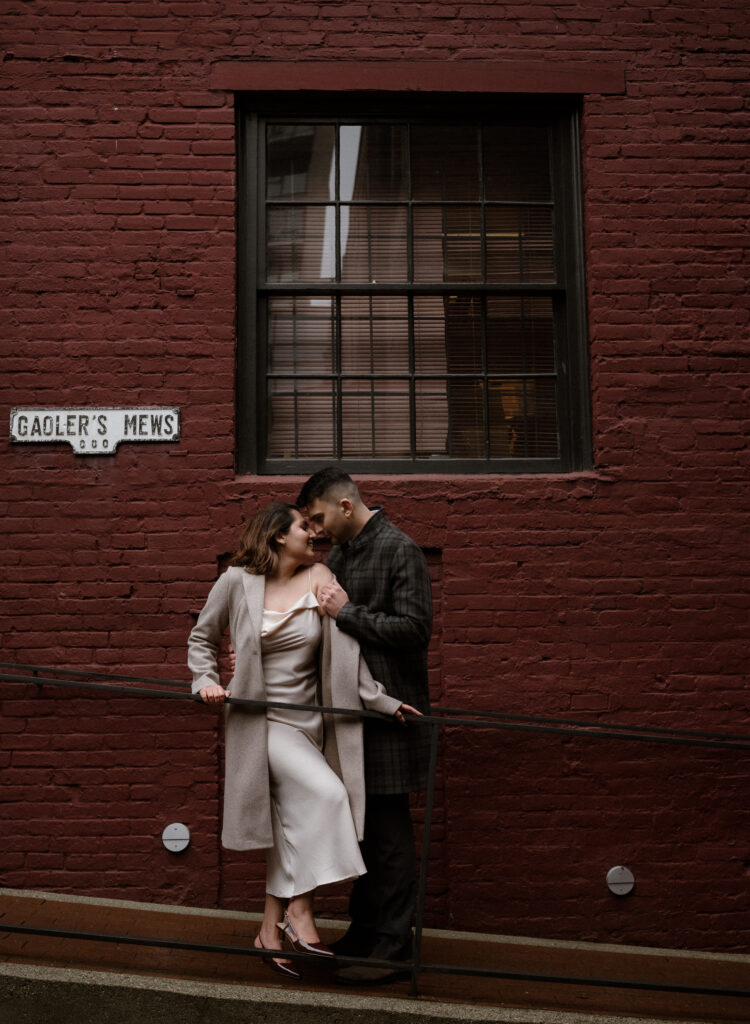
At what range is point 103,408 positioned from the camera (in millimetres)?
4832

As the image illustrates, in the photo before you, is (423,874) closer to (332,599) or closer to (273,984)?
(273,984)

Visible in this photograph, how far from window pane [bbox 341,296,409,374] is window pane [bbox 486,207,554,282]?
1.88 feet

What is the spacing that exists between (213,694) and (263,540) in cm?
62

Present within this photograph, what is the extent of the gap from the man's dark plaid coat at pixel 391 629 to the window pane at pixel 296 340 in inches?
61.5

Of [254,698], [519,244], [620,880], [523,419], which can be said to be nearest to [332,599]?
[254,698]

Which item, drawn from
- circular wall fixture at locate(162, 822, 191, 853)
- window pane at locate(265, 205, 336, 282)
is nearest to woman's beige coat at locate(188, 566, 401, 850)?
circular wall fixture at locate(162, 822, 191, 853)

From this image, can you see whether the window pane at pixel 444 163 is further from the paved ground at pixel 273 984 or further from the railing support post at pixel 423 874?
the paved ground at pixel 273 984

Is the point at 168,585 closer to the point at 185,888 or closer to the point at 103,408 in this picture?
the point at 103,408

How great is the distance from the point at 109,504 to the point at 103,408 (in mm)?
497

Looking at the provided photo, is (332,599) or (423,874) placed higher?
(332,599)

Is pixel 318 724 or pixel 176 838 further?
pixel 176 838

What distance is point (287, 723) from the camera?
3641mm

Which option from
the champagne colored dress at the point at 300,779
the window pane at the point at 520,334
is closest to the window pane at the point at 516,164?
the window pane at the point at 520,334

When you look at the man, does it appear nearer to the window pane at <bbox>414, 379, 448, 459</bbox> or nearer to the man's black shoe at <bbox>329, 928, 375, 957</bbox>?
the man's black shoe at <bbox>329, 928, 375, 957</bbox>
